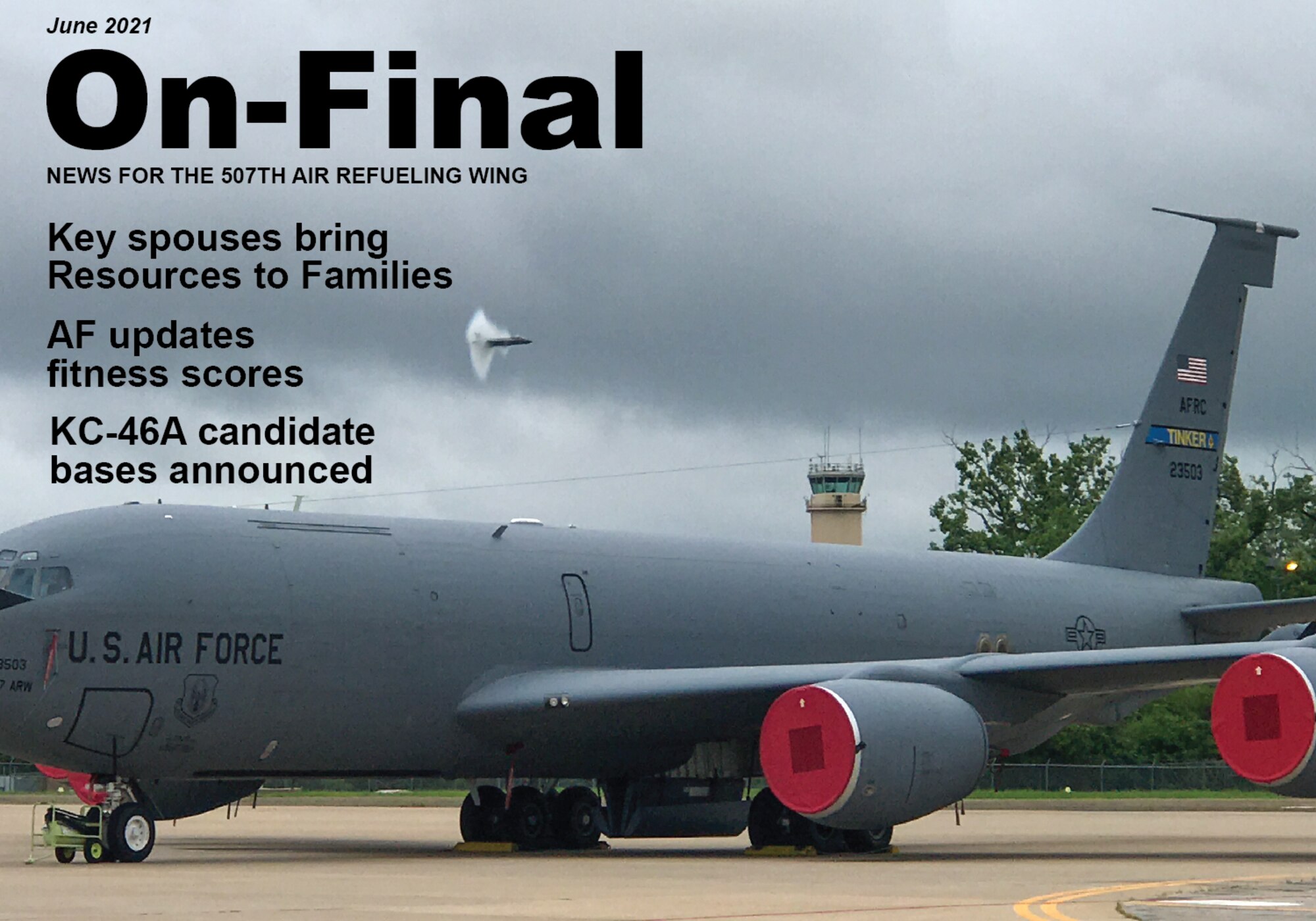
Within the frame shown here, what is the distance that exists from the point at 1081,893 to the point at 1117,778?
42361 mm

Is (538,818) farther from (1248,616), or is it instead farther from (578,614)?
(1248,616)

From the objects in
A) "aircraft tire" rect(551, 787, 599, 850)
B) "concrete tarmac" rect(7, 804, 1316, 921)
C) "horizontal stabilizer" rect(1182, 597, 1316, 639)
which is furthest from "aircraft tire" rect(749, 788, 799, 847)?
"horizontal stabilizer" rect(1182, 597, 1316, 639)

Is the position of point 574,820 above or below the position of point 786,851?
above

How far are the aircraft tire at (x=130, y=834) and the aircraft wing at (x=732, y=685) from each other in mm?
4227

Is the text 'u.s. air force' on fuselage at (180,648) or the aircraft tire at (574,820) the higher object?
the text 'u.s. air force' on fuselage at (180,648)

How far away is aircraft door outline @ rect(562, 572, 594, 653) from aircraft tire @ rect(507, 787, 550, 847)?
2113 millimetres

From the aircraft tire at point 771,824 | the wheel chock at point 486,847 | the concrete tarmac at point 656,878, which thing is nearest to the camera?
the concrete tarmac at point 656,878

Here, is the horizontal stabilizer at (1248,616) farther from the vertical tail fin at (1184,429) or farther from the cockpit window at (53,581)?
the cockpit window at (53,581)

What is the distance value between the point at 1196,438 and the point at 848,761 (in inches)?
640

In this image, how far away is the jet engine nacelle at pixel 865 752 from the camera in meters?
→ 23.2

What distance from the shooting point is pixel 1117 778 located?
5881 centimetres

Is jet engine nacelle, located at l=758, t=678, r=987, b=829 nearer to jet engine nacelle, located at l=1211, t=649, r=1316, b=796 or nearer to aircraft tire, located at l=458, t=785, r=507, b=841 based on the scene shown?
jet engine nacelle, located at l=1211, t=649, r=1316, b=796

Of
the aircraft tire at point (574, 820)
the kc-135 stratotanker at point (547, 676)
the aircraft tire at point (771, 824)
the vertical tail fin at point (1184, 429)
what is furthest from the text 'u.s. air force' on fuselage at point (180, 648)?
the vertical tail fin at point (1184, 429)

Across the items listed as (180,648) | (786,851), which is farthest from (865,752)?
(180,648)
